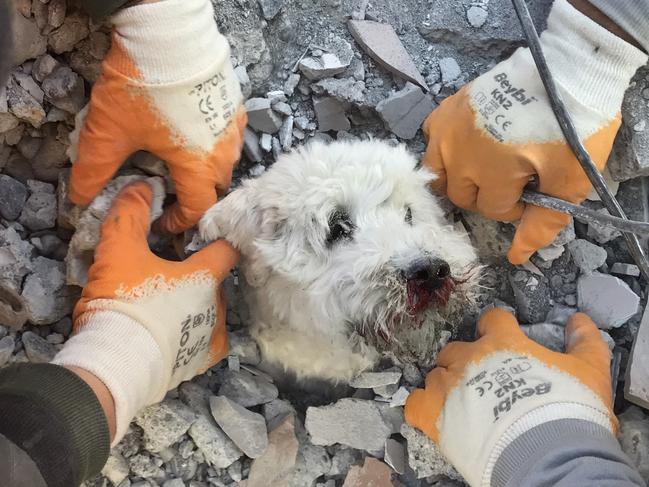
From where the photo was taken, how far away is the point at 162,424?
1.83 meters

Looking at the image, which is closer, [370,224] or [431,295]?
[431,295]

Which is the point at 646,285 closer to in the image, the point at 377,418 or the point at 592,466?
→ the point at 592,466

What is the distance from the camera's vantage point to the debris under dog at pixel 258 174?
1805 millimetres

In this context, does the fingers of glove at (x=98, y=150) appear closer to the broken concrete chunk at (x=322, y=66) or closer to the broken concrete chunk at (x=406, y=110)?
the broken concrete chunk at (x=322, y=66)

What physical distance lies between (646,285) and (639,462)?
1.79ft

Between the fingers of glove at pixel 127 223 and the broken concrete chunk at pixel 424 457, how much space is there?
97cm

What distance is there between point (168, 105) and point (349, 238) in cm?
56

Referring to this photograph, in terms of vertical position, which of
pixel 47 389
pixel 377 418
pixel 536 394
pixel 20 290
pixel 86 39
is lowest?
pixel 377 418

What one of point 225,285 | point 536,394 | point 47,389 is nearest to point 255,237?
point 225,285

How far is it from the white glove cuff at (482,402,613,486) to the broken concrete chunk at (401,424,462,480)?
223 millimetres

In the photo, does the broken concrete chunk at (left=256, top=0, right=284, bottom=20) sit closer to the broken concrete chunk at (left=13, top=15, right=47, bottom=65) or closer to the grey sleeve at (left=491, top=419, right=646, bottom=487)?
the broken concrete chunk at (left=13, top=15, right=47, bottom=65)

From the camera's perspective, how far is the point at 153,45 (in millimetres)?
1587

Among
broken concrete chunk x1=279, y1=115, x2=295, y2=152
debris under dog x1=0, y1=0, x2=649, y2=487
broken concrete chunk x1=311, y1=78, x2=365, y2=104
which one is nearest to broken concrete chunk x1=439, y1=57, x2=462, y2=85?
debris under dog x1=0, y1=0, x2=649, y2=487

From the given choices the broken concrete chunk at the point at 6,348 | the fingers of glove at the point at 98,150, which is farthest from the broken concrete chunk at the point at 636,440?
the broken concrete chunk at the point at 6,348
